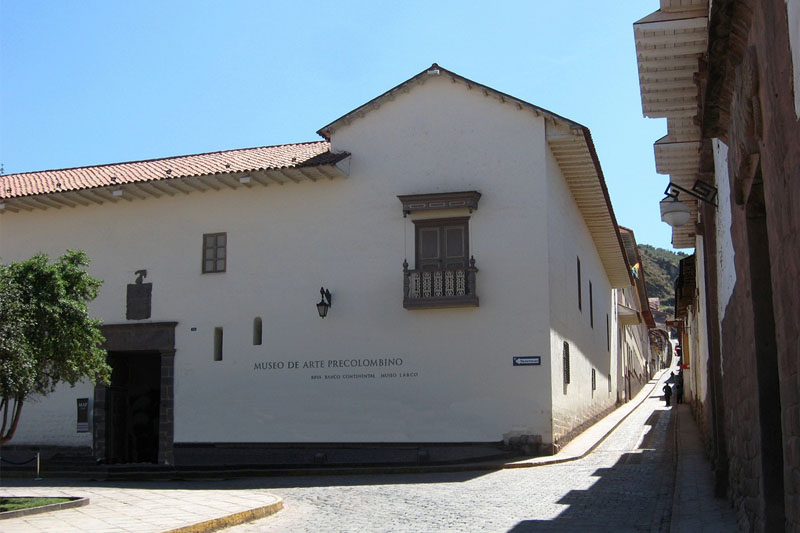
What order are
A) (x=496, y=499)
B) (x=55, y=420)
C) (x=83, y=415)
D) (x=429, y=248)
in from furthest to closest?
(x=55, y=420) → (x=83, y=415) → (x=429, y=248) → (x=496, y=499)

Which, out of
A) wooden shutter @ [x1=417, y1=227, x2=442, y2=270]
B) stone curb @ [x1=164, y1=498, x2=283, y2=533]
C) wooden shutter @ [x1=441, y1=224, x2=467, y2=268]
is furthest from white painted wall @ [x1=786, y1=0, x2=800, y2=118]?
wooden shutter @ [x1=417, y1=227, x2=442, y2=270]

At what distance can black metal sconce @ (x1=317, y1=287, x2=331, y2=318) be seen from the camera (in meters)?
18.9

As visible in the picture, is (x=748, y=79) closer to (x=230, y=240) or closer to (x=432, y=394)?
(x=432, y=394)

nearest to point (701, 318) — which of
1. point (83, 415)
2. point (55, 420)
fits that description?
point (83, 415)

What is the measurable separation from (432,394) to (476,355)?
4.02 ft

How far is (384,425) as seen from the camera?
18.4m

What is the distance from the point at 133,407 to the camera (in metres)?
22.1

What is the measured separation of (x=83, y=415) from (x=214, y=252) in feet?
15.9

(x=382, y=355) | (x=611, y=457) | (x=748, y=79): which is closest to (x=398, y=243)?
(x=382, y=355)

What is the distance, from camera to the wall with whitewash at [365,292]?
59.1 ft

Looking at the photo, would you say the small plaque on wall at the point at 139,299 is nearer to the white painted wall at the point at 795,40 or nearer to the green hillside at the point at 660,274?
the white painted wall at the point at 795,40

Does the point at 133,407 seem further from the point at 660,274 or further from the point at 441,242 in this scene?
the point at 660,274

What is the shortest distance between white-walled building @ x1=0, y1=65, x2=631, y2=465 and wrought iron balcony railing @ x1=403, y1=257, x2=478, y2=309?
0.04m

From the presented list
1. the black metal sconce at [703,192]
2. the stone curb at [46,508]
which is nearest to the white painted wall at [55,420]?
the stone curb at [46,508]
